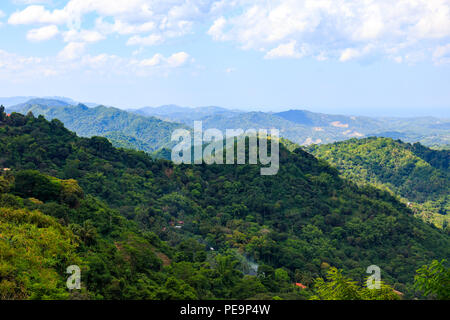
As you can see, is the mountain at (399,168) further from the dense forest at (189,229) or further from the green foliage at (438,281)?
the green foliage at (438,281)

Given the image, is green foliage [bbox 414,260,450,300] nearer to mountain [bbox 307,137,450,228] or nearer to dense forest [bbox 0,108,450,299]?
dense forest [bbox 0,108,450,299]

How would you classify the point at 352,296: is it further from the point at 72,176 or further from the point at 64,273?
the point at 72,176

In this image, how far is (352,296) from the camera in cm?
1132

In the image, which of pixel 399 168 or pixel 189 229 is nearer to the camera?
pixel 189 229

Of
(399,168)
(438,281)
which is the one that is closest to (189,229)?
(438,281)

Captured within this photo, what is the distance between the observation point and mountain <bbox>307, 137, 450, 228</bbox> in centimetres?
8906

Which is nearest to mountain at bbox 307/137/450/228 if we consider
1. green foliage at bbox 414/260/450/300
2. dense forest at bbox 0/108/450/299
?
dense forest at bbox 0/108/450/299

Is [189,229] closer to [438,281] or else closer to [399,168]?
[438,281]

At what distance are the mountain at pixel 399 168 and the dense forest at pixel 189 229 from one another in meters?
39.2

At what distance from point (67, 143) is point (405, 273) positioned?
4080 cm

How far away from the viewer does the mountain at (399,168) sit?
89.1m

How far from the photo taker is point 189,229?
119ft

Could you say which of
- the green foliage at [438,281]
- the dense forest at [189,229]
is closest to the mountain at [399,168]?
the dense forest at [189,229]

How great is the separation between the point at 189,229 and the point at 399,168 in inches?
3252
